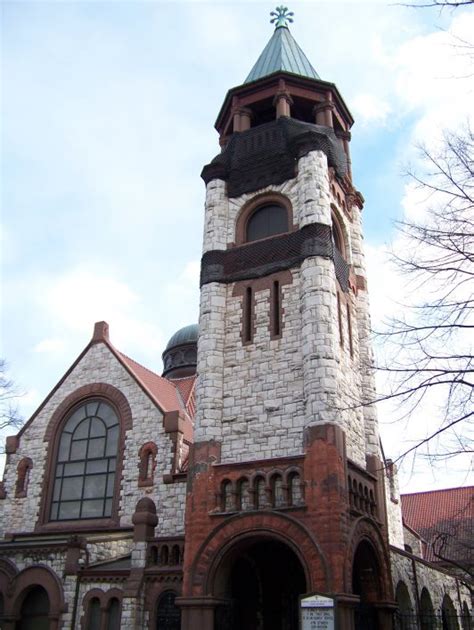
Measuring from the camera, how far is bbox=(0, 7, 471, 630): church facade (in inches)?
591

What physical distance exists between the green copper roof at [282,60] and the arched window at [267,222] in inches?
218

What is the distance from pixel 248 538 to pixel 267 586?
10.1ft

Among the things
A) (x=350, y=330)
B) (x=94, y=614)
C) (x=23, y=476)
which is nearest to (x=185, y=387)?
(x=23, y=476)

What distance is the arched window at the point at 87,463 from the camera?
21.4 m

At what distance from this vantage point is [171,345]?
3741 centimetres

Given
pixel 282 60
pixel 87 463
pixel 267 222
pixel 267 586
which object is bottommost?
pixel 267 586

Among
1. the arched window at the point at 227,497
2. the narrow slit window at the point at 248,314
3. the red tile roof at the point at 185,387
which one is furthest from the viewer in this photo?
the red tile roof at the point at 185,387

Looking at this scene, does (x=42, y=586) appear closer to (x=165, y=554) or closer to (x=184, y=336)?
(x=165, y=554)

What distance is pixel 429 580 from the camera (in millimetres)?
21609

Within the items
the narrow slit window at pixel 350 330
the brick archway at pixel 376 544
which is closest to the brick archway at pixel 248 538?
the brick archway at pixel 376 544

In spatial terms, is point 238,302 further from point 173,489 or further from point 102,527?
point 102,527

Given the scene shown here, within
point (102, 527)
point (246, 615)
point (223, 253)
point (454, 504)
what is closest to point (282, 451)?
point (246, 615)

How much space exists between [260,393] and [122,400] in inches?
292

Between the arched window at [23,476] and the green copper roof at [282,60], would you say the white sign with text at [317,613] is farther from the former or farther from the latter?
the green copper roof at [282,60]
